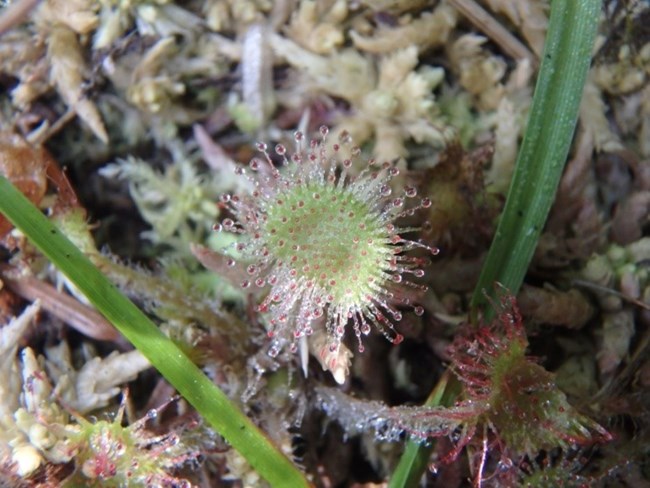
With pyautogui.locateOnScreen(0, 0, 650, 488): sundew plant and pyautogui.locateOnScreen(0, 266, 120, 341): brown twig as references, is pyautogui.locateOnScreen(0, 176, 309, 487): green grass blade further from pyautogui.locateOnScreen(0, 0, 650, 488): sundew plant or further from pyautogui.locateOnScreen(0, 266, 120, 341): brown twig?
pyautogui.locateOnScreen(0, 266, 120, 341): brown twig

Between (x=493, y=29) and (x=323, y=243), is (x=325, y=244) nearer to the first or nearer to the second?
(x=323, y=243)

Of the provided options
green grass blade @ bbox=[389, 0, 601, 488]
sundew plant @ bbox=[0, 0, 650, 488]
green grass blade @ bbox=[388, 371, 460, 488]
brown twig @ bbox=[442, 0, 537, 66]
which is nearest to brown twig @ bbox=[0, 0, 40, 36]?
sundew plant @ bbox=[0, 0, 650, 488]

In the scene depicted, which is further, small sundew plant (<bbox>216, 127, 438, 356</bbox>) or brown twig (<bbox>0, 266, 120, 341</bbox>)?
brown twig (<bbox>0, 266, 120, 341</bbox>)

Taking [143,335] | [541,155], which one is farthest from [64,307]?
[541,155]

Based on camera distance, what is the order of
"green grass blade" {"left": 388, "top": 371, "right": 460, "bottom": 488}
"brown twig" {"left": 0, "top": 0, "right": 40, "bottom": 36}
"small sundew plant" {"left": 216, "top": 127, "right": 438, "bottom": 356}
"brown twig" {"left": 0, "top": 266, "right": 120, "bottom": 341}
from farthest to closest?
"brown twig" {"left": 0, "top": 0, "right": 40, "bottom": 36} → "brown twig" {"left": 0, "top": 266, "right": 120, "bottom": 341} → "green grass blade" {"left": 388, "top": 371, "right": 460, "bottom": 488} → "small sundew plant" {"left": 216, "top": 127, "right": 438, "bottom": 356}

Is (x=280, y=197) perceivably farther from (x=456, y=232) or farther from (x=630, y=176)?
(x=630, y=176)

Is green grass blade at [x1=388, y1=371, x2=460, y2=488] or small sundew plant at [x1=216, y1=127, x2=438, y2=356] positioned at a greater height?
small sundew plant at [x1=216, y1=127, x2=438, y2=356]

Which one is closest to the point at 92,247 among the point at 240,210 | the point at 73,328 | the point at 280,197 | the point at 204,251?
the point at 73,328

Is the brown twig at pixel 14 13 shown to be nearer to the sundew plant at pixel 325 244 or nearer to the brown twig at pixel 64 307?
the sundew plant at pixel 325 244
